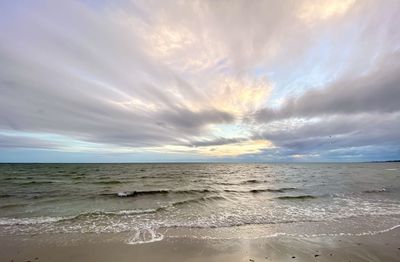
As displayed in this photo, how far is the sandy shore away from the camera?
6.56 metres

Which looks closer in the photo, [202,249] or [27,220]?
[202,249]

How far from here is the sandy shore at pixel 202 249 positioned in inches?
258

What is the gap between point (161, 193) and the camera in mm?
19781

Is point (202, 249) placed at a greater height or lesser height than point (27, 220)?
lesser

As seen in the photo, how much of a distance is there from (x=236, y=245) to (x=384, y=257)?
448 centimetres

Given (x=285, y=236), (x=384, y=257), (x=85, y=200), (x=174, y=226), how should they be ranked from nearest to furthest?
(x=384, y=257) < (x=285, y=236) < (x=174, y=226) < (x=85, y=200)

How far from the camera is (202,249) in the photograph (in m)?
7.28

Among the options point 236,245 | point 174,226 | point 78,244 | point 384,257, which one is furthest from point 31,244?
point 384,257

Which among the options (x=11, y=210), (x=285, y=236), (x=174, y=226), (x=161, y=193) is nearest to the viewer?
(x=285, y=236)

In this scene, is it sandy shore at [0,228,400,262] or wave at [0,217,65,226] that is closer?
sandy shore at [0,228,400,262]

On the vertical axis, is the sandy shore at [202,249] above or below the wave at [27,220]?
below

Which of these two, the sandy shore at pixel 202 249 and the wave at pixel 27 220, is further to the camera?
the wave at pixel 27 220

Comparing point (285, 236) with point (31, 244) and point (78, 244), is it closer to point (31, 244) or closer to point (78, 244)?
point (78, 244)

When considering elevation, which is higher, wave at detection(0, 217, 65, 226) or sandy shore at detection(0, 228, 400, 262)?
wave at detection(0, 217, 65, 226)
